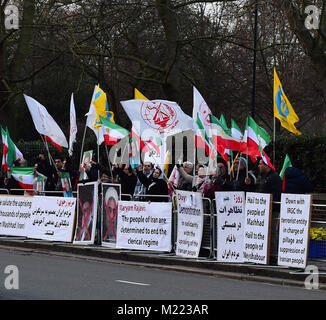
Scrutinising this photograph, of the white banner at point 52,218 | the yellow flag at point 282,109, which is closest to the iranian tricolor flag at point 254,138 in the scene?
the yellow flag at point 282,109

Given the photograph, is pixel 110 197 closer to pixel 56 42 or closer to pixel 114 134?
pixel 114 134

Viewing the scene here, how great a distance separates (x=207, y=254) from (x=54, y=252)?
383 centimetres

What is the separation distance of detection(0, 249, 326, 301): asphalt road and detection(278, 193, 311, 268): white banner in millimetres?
782

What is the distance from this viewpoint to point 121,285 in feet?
36.6

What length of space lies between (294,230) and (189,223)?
8.45 ft

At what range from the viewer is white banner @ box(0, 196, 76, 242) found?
1728 centimetres

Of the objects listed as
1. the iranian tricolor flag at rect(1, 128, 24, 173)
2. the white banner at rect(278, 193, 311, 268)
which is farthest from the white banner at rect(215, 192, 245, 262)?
the iranian tricolor flag at rect(1, 128, 24, 173)

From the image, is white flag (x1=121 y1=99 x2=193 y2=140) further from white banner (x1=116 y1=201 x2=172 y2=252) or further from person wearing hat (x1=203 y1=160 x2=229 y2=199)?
white banner (x1=116 y1=201 x2=172 y2=252)

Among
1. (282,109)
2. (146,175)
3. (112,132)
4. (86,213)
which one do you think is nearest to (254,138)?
(282,109)

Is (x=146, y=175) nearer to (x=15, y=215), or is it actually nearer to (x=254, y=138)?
(x=254, y=138)

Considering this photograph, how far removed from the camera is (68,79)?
3672cm

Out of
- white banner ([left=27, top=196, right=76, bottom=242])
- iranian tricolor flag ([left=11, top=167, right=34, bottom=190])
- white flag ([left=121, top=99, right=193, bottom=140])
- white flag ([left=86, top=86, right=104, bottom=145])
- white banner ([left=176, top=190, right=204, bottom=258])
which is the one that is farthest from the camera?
iranian tricolor flag ([left=11, top=167, right=34, bottom=190])

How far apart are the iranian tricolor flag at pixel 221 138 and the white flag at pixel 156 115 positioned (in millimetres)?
728
